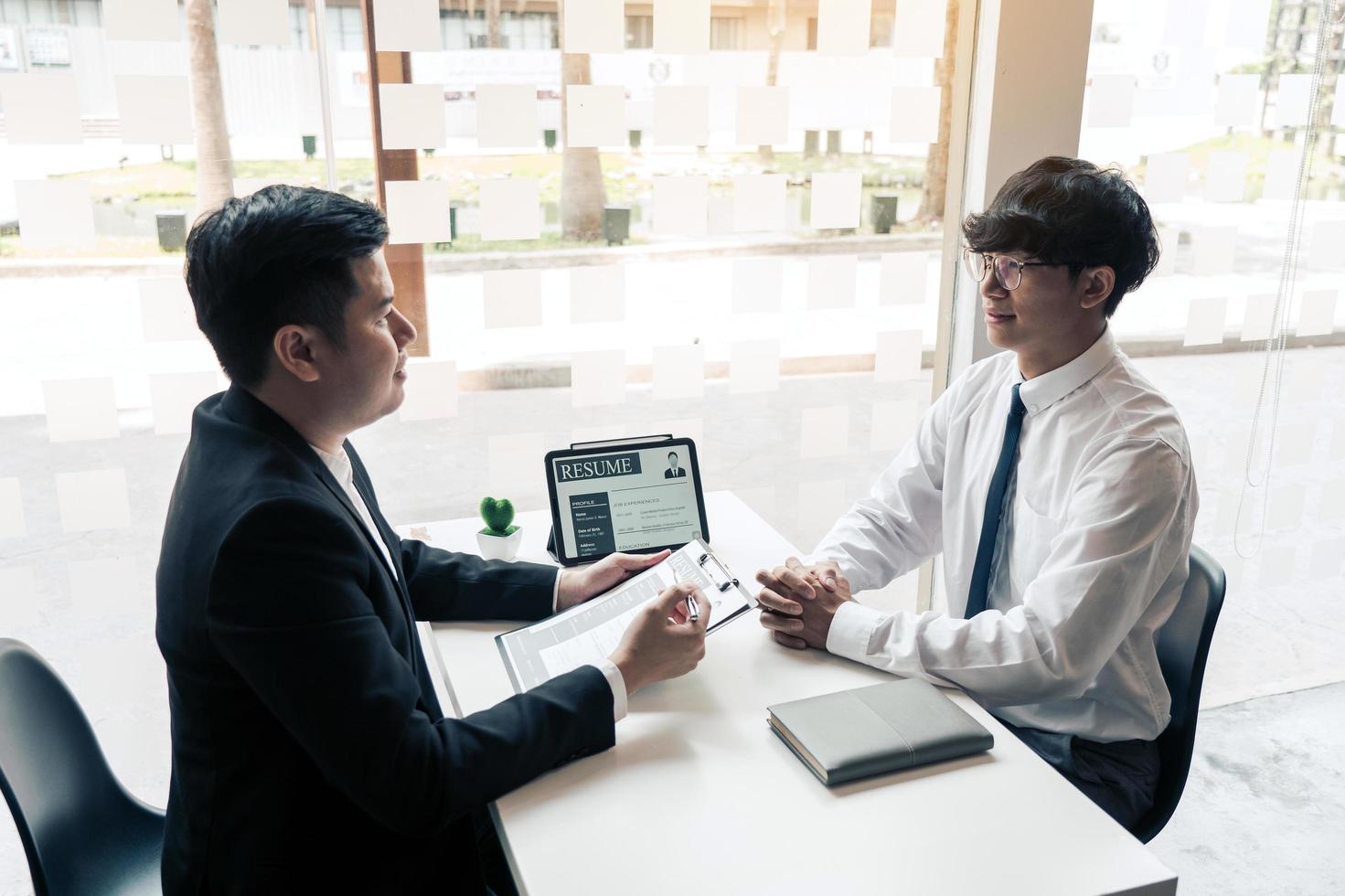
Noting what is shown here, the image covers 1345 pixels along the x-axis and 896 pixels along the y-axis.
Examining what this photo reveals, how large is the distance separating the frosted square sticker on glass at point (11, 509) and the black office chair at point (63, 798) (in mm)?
948

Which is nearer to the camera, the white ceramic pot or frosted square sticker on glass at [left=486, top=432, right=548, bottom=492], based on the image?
the white ceramic pot

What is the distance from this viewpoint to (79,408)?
234 centimetres

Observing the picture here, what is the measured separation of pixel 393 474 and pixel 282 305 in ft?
4.44

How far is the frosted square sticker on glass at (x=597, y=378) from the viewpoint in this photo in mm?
2639

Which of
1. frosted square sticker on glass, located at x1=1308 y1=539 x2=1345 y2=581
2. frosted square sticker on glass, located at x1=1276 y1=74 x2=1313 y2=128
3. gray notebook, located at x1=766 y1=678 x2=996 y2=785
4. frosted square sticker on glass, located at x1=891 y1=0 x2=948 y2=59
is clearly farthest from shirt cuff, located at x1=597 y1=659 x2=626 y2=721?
frosted square sticker on glass, located at x1=1308 y1=539 x2=1345 y2=581

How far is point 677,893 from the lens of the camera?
45.6 inches

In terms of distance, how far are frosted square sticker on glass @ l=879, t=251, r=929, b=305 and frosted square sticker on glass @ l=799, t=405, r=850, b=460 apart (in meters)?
0.33

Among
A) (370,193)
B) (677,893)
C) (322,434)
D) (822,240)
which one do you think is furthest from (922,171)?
(677,893)

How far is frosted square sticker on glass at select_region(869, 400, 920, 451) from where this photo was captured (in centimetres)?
296

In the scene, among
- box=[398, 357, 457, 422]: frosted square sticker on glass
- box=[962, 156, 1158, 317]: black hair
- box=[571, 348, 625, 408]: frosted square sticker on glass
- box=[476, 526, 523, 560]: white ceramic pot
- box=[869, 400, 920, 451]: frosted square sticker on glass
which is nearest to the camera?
box=[962, 156, 1158, 317]: black hair

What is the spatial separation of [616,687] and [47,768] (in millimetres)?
800

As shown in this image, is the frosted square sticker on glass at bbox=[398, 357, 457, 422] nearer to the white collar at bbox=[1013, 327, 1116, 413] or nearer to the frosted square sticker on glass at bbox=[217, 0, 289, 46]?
the frosted square sticker on glass at bbox=[217, 0, 289, 46]

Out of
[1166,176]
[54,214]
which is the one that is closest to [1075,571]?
[1166,176]

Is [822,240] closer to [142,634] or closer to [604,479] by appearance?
[604,479]
